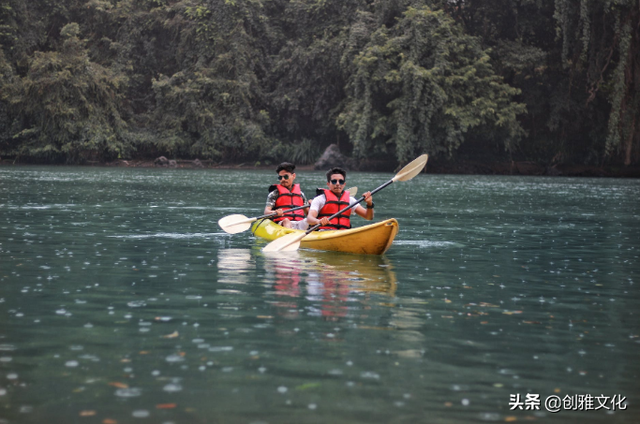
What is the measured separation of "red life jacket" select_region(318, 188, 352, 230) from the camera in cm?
1159

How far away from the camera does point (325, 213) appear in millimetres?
11664

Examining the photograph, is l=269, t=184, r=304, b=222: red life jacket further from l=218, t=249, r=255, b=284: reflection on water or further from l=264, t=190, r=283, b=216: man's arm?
l=218, t=249, r=255, b=284: reflection on water

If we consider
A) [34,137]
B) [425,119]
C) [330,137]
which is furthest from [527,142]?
[34,137]

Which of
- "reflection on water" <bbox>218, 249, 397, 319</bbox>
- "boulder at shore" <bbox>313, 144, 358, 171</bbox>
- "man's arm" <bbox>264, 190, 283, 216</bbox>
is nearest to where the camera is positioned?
"reflection on water" <bbox>218, 249, 397, 319</bbox>

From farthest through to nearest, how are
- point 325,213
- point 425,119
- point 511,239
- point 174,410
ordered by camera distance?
point 425,119, point 511,239, point 325,213, point 174,410

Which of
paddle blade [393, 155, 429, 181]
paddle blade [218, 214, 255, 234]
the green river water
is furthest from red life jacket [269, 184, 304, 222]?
paddle blade [393, 155, 429, 181]

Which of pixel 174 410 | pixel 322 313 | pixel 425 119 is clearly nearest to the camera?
pixel 174 410

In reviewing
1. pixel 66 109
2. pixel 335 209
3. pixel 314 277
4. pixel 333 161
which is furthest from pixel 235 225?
pixel 66 109

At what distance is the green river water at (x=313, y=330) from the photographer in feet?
14.6

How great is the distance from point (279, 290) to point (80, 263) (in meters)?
2.70

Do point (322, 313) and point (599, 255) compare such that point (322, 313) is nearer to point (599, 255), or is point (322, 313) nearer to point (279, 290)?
point (279, 290)

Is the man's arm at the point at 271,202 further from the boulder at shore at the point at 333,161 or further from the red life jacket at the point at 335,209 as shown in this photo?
the boulder at shore at the point at 333,161

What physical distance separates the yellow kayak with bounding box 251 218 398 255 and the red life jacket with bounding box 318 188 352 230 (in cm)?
39

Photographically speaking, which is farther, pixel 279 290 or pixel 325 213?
pixel 325 213
